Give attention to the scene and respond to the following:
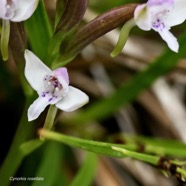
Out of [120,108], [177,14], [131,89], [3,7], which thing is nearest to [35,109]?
[3,7]

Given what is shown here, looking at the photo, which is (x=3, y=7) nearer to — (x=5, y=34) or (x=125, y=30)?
(x=5, y=34)

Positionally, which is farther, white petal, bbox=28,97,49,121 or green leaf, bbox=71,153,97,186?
green leaf, bbox=71,153,97,186

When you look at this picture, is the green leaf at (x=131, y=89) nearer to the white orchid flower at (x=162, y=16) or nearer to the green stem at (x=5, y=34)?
the white orchid flower at (x=162, y=16)

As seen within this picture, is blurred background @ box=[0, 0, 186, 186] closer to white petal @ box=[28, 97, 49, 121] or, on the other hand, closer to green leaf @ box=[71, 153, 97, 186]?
green leaf @ box=[71, 153, 97, 186]

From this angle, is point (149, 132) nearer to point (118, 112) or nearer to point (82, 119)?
point (118, 112)

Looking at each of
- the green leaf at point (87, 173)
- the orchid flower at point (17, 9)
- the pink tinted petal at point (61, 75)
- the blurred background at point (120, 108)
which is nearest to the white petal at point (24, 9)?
the orchid flower at point (17, 9)

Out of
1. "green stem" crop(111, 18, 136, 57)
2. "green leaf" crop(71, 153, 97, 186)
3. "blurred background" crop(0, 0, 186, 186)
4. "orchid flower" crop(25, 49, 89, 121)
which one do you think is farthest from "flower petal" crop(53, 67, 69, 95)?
"blurred background" crop(0, 0, 186, 186)
